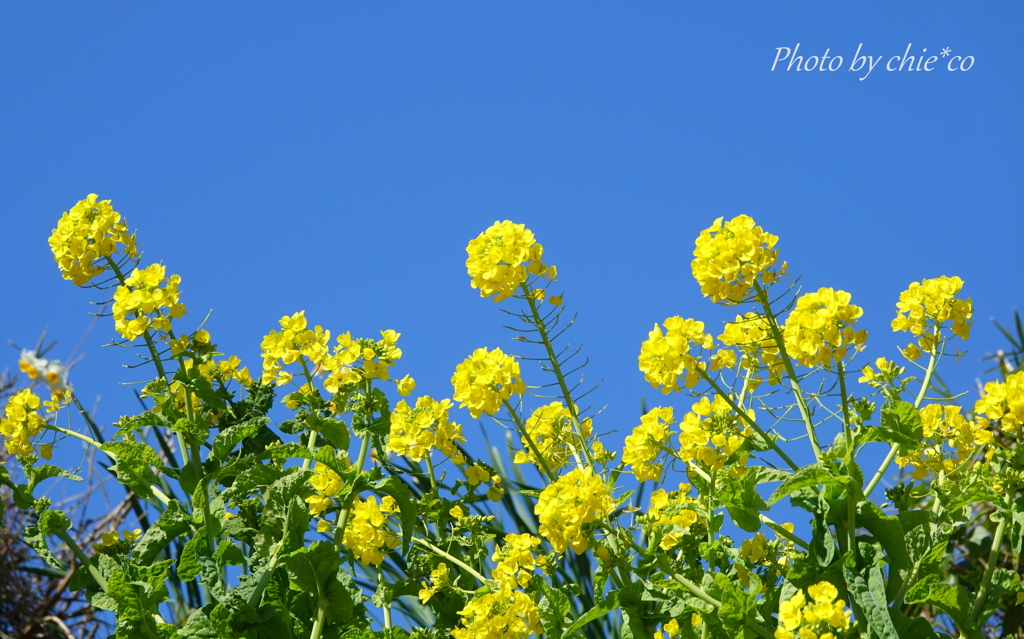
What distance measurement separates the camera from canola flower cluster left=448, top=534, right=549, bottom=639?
77.1 inches

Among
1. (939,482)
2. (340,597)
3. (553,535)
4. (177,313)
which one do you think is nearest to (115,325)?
(177,313)

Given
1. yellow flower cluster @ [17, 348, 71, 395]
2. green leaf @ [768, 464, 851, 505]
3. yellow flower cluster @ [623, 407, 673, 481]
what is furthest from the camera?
yellow flower cluster @ [17, 348, 71, 395]

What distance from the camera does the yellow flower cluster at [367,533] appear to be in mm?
2211

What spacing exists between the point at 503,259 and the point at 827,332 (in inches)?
29.1

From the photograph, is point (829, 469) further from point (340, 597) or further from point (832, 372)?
point (340, 597)

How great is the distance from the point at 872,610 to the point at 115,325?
1852mm

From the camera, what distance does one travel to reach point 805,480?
1.72 m

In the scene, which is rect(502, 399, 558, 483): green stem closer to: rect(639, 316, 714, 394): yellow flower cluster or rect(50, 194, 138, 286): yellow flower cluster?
rect(639, 316, 714, 394): yellow flower cluster

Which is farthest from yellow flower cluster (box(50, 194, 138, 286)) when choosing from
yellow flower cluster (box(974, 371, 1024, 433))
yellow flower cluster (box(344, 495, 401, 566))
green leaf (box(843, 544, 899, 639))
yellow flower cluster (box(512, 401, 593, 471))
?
yellow flower cluster (box(974, 371, 1024, 433))

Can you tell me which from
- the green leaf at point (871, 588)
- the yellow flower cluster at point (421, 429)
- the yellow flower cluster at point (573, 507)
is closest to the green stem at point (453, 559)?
the yellow flower cluster at point (421, 429)

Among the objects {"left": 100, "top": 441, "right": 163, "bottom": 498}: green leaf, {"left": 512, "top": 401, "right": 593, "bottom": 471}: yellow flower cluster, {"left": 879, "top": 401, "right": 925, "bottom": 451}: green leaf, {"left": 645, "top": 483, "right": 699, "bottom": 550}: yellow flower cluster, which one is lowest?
{"left": 645, "top": 483, "right": 699, "bottom": 550}: yellow flower cluster

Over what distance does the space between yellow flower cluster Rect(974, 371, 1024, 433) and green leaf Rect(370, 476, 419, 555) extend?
135cm

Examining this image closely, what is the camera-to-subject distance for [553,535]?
188 cm

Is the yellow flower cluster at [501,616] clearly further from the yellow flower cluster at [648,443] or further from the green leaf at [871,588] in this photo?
the green leaf at [871,588]
